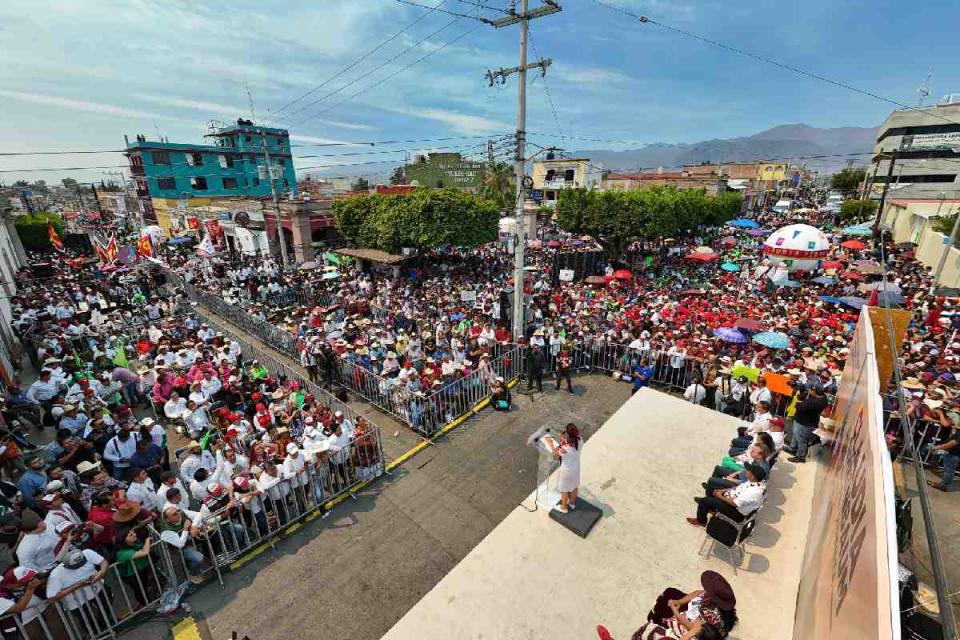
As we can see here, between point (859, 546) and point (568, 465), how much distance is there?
152 inches

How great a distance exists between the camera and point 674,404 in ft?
31.3

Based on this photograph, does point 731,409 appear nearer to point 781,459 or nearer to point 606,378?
point 781,459

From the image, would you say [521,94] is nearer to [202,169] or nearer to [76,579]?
[76,579]

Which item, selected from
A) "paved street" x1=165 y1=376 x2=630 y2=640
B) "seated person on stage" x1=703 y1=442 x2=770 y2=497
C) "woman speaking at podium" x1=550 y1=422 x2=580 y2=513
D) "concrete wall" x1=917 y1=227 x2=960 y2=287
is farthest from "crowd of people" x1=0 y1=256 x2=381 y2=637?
"concrete wall" x1=917 y1=227 x2=960 y2=287

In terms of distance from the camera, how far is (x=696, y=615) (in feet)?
14.2

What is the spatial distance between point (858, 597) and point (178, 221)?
172 ft

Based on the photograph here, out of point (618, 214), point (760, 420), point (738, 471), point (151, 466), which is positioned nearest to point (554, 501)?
point (738, 471)

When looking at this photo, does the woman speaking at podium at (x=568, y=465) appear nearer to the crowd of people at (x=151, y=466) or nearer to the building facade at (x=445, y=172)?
the crowd of people at (x=151, y=466)

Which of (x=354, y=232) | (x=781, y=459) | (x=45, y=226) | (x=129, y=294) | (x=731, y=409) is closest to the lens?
(x=781, y=459)

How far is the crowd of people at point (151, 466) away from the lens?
5523 millimetres

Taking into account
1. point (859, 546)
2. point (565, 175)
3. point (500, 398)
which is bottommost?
point (500, 398)

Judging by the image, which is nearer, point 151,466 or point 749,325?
point 151,466

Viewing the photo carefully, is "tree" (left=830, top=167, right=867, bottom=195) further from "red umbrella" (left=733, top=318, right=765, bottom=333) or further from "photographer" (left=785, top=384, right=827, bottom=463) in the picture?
"photographer" (left=785, top=384, right=827, bottom=463)

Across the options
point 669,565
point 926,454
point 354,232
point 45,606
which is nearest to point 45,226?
point 354,232
